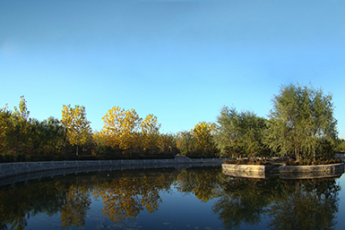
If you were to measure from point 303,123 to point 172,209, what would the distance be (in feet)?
72.6

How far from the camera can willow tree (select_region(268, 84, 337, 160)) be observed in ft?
88.2

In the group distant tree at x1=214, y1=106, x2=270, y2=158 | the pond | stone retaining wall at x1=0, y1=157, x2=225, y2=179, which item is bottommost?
stone retaining wall at x1=0, y1=157, x2=225, y2=179

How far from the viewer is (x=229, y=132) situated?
3619cm

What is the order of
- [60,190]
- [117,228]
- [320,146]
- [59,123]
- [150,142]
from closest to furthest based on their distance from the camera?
[117,228]
[60,190]
[320,146]
[59,123]
[150,142]

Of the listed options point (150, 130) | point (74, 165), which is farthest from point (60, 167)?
point (150, 130)

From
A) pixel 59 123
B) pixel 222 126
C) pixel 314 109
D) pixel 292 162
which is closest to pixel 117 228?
pixel 292 162

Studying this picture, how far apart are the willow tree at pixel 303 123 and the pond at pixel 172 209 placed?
11.1m

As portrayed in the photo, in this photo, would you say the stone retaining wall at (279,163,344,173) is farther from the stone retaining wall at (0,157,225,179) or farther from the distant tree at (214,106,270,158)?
the stone retaining wall at (0,157,225,179)

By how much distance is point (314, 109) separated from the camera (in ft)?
91.7

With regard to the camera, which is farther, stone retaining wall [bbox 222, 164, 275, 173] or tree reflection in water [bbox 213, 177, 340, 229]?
stone retaining wall [bbox 222, 164, 275, 173]

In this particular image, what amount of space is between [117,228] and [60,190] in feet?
34.9

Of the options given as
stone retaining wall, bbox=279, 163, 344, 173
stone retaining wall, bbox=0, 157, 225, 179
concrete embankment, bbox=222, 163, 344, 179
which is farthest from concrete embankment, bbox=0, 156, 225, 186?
stone retaining wall, bbox=279, 163, 344, 173

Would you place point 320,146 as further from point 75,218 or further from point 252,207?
point 75,218

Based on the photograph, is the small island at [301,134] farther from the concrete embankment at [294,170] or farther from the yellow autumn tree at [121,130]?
the yellow autumn tree at [121,130]
